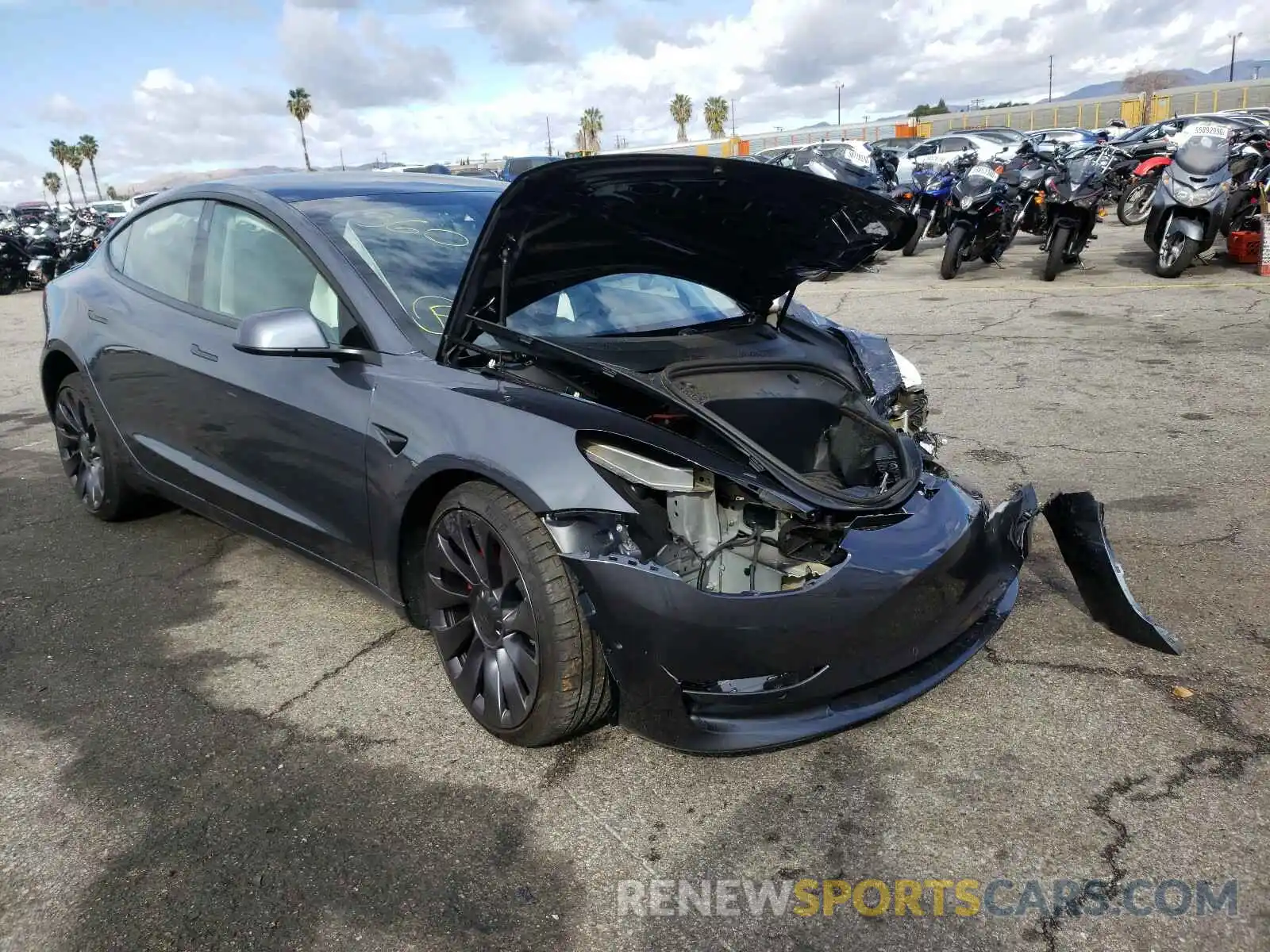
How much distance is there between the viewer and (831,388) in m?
3.30

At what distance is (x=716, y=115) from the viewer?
85500 mm

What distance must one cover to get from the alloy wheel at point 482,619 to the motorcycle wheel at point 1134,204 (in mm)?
17618

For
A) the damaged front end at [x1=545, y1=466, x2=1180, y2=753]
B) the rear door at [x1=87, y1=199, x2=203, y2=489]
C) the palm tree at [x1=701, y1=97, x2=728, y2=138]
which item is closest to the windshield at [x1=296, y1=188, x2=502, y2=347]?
the rear door at [x1=87, y1=199, x2=203, y2=489]

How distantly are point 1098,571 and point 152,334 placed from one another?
144 inches

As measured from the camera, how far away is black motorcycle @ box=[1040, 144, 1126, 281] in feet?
36.6

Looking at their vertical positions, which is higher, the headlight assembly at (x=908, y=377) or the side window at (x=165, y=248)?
the side window at (x=165, y=248)

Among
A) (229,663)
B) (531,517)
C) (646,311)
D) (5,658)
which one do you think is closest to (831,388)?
(646,311)

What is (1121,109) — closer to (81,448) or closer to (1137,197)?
(1137,197)

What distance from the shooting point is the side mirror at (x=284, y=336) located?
2947 millimetres

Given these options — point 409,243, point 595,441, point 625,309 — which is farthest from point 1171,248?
point 595,441

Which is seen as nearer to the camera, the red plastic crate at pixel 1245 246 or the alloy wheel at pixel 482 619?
the alloy wheel at pixel 482 619

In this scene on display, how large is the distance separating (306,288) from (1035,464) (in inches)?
145

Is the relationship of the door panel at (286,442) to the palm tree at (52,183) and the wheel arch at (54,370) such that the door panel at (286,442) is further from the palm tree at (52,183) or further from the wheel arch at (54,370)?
the palm tree at (52,183)

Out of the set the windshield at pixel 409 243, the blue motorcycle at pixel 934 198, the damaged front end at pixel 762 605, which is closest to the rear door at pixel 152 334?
the windshield at pixel 409 243
